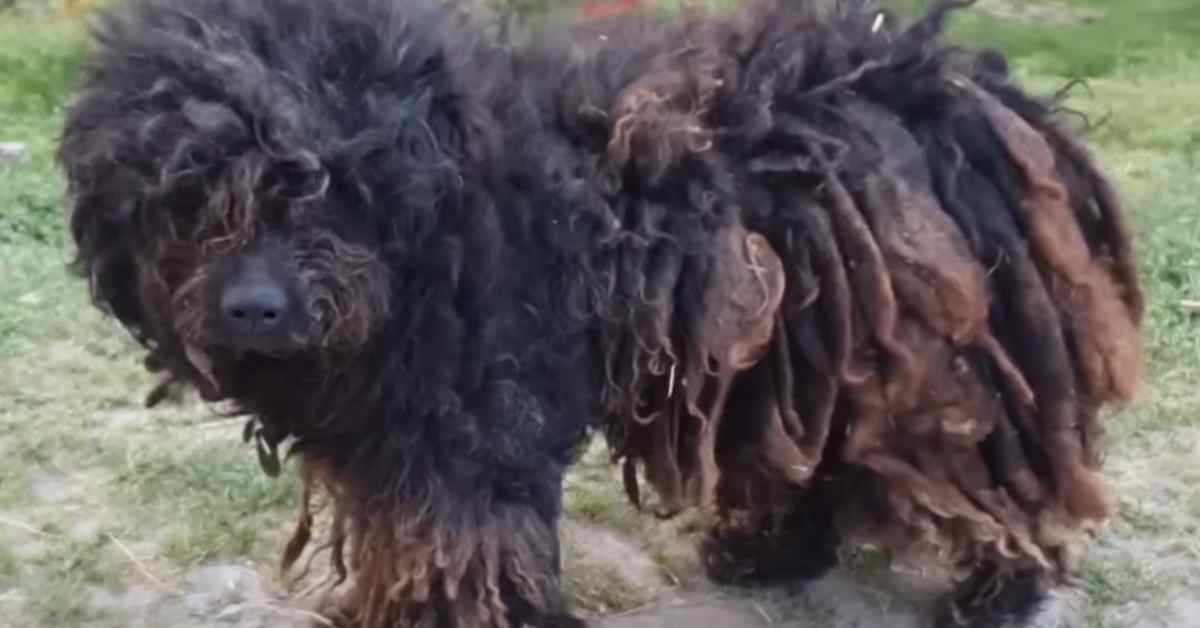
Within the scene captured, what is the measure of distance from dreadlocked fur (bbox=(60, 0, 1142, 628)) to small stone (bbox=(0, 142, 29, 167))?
3378mm

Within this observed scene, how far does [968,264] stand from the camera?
2986 mm

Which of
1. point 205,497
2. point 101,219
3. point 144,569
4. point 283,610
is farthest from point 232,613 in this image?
point 101,219

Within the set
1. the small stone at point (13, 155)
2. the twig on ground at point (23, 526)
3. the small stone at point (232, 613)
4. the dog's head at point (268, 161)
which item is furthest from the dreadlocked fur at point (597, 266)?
the small stone at point (13, 155)

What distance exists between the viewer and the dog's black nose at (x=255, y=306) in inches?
98.8

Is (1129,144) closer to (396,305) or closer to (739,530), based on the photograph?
(739,530)

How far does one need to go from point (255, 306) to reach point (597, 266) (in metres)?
0.59

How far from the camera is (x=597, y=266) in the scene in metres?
2.87

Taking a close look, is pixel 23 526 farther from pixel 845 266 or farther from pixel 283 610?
pixel 845 266

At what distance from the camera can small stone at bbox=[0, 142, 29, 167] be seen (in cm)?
619

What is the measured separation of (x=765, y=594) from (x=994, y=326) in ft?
2.75

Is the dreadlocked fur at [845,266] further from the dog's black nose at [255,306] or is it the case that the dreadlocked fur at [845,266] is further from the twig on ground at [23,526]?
the twig on ground at [23,526]

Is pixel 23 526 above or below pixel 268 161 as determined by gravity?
below

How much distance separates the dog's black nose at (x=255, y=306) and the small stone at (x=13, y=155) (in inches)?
154

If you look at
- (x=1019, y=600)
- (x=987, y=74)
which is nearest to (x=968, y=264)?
(x=987, y=74)
